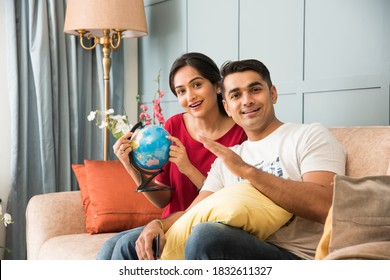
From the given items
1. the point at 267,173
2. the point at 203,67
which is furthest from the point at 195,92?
the point at 267,173

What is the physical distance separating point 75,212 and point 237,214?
1.45 metres

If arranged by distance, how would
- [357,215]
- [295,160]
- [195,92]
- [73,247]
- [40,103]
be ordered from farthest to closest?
[40,103]
[73,247]
[195,92]
[295,160]
[357,215]

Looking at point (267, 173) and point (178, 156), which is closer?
point (267, 173)

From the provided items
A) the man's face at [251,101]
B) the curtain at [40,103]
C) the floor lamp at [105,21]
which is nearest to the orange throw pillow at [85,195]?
the floor lamp at [105,21]

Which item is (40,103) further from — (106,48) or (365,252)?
(365,252)

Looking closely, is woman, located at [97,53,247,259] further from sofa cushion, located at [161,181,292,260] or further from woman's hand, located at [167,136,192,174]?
sofa cushion, located at [161,181,292,260]

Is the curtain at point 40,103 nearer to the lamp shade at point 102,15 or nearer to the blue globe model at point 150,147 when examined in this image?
the lamp shade at point 102,15

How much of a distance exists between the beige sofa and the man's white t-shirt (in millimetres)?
132

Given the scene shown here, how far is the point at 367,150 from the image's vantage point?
197cm

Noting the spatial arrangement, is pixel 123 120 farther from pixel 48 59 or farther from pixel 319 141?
pixel 319 141

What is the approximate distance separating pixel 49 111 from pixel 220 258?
235cm

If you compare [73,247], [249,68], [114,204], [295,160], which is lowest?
[73,247]

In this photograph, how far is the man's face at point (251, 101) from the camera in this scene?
1984 millimetres
